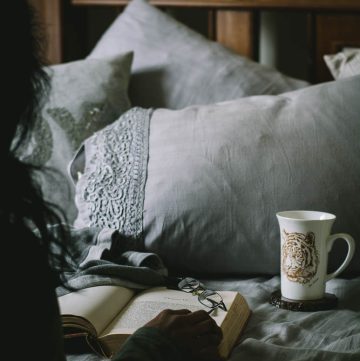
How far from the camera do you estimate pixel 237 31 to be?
1.77 m

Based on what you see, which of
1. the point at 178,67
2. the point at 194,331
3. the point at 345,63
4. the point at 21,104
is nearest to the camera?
the point at 21,104

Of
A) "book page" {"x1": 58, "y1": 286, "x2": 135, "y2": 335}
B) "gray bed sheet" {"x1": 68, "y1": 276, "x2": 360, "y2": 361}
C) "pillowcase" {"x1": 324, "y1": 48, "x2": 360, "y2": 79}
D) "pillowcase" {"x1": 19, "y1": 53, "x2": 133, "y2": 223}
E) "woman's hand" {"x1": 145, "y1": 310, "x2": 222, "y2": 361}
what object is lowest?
"gray bed sheet" {"x1": 68, "y1": 276, "x2": 360, "y2": 361}

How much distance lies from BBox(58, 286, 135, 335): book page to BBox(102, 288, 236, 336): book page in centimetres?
1

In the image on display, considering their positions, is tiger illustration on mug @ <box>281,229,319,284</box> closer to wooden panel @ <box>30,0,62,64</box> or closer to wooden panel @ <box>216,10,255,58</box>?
wooden panel @ <box>216,10,255,58</box>

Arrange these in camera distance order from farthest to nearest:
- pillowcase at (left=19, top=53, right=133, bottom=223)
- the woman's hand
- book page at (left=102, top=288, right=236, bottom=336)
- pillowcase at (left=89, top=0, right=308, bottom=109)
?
pillowcase at (left=89, top=0, right=308, bottom=109)
pillowcase at (left=19, top=53, right=133, bottom=223)
book page at (left=102, top=288, right=236, bottom=336)
the woman's hand

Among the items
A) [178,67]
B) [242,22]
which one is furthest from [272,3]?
[178,67]

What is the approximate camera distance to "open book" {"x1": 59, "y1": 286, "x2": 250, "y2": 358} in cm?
87

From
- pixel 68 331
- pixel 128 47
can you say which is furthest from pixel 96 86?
pixel 68 331

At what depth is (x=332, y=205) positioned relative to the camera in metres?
1.13

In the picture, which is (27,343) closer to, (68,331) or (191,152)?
(68,331)

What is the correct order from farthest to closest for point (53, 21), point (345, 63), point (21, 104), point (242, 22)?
1. point (53, 21)
2. point (242, 22)
3. point (345, 63)
4. point (21, 104)

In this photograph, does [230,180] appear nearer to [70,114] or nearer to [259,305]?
[259,305]

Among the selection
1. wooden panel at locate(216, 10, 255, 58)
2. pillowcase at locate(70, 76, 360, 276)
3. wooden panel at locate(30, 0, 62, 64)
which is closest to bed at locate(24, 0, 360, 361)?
pillowcase at locate(70, 76, 360, 276)

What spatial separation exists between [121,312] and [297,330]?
25 cm
